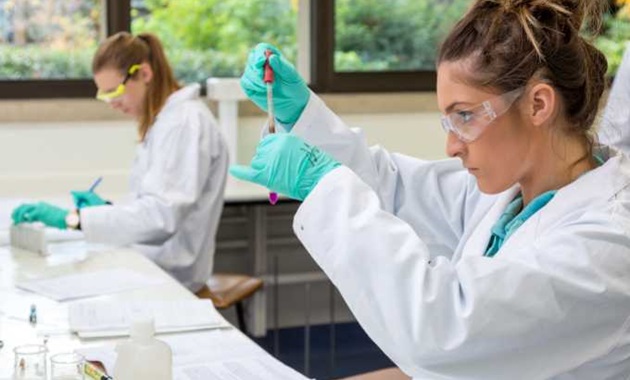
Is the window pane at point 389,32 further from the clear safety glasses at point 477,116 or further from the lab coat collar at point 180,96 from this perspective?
the clear safety glasses at point 477,116

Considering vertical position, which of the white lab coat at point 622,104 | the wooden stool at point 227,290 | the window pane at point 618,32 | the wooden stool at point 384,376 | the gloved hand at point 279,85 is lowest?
the wooden stool at point 227,290

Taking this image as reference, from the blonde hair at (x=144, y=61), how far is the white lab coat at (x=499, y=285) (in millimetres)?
1790

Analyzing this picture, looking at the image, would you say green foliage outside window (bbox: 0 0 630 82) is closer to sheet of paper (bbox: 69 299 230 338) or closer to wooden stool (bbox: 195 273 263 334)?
wooden stool (bbox: 195 273 263 334)

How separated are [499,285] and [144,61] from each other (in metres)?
2.07

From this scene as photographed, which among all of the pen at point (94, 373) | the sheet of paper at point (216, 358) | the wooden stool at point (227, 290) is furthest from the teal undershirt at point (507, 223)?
the wooden stool at point (227, 290)

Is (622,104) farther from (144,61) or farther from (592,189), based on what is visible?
(144,61)

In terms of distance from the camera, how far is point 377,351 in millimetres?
4055

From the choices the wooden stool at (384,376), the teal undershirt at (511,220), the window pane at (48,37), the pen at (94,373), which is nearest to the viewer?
the teal undershirt at (511,220)

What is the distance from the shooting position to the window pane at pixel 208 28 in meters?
4.21

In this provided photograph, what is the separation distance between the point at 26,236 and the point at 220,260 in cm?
160

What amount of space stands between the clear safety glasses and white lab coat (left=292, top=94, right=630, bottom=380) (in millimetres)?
150

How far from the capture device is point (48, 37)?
4.08 m

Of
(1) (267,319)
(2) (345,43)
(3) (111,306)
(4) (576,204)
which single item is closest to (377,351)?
(1) (267,319)

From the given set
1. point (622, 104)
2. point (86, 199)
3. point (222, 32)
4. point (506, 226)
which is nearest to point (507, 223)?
point (506, 226)
